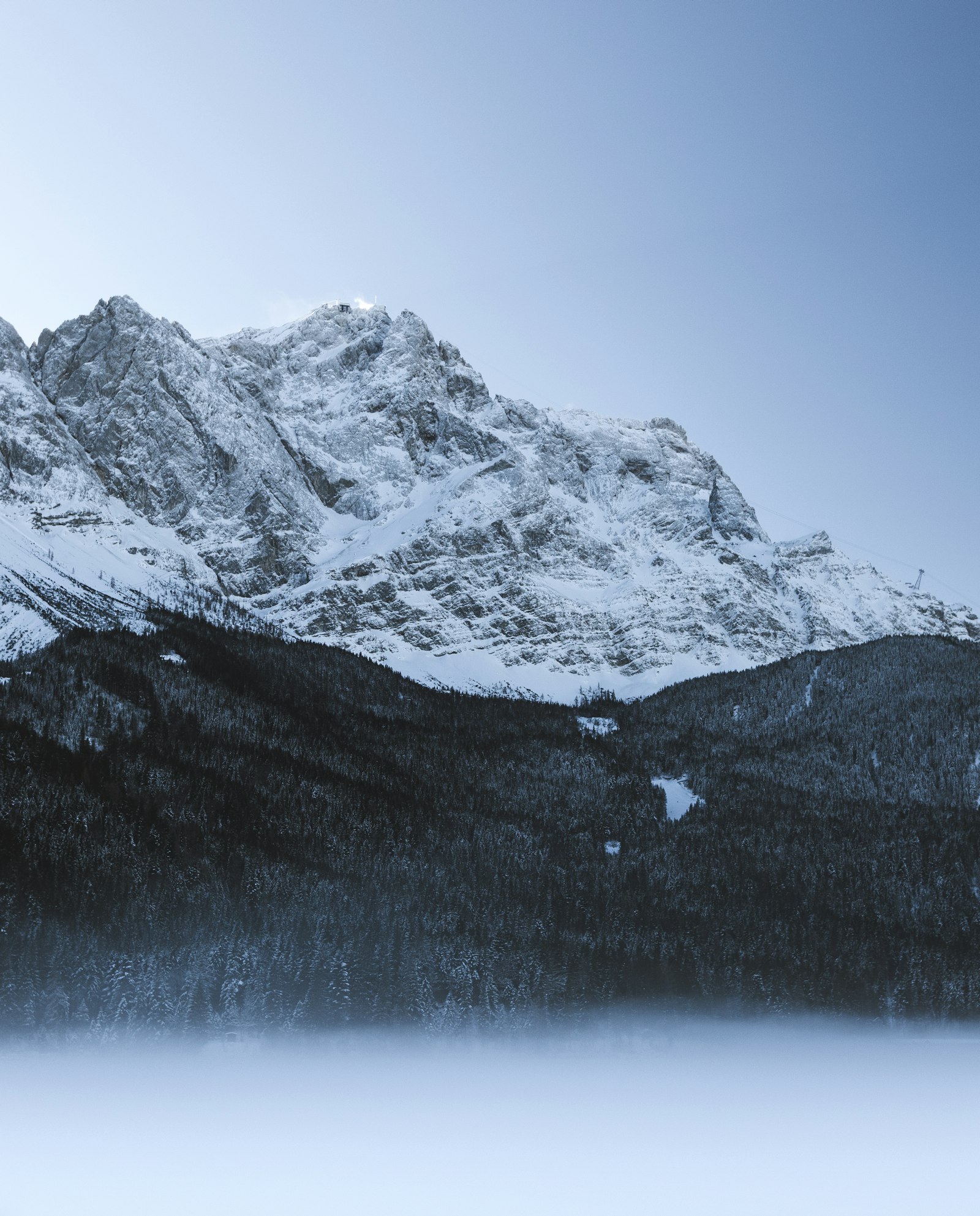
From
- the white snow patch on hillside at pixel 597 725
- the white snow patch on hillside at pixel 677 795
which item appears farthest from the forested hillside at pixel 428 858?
the white snow patch on hillside at pixel 597 725

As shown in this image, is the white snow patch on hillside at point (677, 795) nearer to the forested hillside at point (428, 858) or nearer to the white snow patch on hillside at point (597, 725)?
the forested hillside at point (428, 858)

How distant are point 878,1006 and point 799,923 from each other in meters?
10.5

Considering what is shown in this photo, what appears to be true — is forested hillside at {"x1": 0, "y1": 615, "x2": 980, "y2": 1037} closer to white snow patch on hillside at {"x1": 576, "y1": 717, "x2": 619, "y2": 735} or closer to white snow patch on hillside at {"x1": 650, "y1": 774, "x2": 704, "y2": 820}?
white snow patch on hillside at {"x1": 650, "y1": 774, "x2": 704, "y2": 820}

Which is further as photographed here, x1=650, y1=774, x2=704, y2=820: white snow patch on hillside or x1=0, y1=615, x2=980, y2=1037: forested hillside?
x1=650, y1=774, x2=704, y2=820: white snow patch on hillside

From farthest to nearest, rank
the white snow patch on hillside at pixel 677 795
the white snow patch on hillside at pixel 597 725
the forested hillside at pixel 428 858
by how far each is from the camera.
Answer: the white snow patch on hillside at pixel 597 725, the white snow patch on hillside at pixel 677 795, the forested hillside at pixel 428 858

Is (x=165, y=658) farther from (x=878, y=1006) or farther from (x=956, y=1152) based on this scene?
(x=956, y=1152)

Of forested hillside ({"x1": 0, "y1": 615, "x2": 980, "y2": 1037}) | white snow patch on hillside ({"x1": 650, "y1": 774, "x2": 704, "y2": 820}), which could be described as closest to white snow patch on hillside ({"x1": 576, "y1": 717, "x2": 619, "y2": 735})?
forested hillside ({"x1": 0, "y1": 615, "x2": 980, "y2": 1037})

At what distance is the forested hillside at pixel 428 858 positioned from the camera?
97125 millimetres

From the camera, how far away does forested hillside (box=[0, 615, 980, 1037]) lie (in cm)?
9712

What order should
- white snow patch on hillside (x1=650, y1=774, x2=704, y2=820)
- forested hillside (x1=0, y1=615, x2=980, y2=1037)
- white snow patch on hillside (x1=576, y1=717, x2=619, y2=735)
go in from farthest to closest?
white snow patch on hillside (x1=576, y1=717, x2=619, y2=735)
white snow patch on hillside (x1=650, y1=774, x2=704, y2=820)
forested hillside (x1=0, y1=615, x2=980, y2=1037)

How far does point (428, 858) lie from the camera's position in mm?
119500

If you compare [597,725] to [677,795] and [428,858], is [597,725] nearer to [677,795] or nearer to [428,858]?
[677,795]

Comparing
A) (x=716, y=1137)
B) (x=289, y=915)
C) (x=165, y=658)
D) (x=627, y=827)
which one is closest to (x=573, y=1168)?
(x=716, y=1137)

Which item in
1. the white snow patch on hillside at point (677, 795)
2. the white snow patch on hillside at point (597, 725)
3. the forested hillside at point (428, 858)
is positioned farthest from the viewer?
the white snow patch on hillside at point (597, 725)
